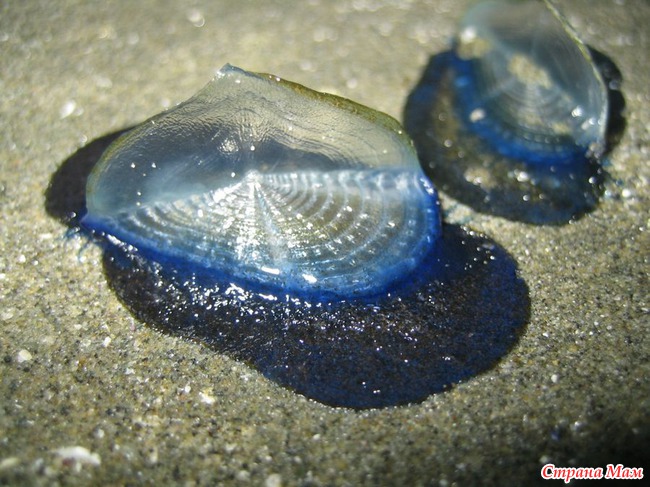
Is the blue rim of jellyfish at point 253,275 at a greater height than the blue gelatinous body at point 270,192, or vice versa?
the blue gelatinous body at point 270,192

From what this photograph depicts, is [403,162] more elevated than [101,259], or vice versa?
[403,162]

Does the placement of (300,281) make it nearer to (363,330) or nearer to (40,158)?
(363,330)

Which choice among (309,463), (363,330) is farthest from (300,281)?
(309,463)

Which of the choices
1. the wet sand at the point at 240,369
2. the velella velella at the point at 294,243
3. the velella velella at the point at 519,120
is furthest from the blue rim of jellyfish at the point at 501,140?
the velella velella at the point at 294,243

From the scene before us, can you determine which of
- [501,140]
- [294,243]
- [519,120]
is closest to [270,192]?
[294,243]

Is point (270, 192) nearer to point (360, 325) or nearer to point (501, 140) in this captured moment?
point (360, 325)

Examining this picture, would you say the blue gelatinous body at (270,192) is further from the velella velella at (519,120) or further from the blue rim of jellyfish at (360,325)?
the velella velella at (519,120)

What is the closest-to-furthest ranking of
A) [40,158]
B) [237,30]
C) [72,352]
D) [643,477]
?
[643,477], [72,352], [40,158], [237,30]
